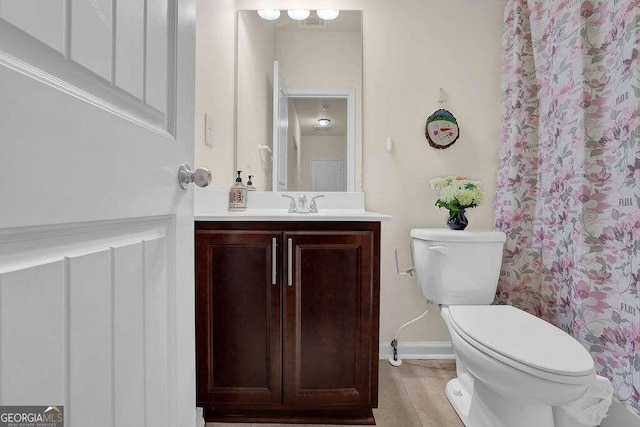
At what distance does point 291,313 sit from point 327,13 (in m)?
1.68

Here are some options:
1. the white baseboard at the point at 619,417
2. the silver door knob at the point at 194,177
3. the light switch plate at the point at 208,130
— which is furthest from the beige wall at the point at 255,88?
the white baseboard at the point at 619,417

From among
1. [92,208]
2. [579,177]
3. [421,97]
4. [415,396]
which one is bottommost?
[415,396]

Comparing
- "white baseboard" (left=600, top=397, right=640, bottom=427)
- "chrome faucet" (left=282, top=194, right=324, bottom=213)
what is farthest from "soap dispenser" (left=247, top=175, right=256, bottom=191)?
"white baseboard" (left=600, top=397, right=640, bottom=427)

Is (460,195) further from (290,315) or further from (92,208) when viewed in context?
(92,208)

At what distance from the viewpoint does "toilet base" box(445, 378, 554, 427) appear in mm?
1101

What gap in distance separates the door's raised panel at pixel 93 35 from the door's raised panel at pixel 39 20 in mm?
19

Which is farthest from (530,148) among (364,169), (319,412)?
(319,412)

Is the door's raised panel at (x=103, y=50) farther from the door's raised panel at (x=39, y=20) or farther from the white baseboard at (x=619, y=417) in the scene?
the white baseboard at (x=619, y=417)

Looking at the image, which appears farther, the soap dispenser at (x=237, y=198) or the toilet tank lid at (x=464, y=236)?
the soap dispenser at (x=237, y=198)

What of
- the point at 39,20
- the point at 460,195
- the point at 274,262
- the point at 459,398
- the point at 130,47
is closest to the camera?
the point at 39,20

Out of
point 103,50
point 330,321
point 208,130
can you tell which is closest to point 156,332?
point 103,50

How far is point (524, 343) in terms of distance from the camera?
3.57 feet

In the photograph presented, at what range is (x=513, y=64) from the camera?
1727mm

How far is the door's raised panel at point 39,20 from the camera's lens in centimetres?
32
